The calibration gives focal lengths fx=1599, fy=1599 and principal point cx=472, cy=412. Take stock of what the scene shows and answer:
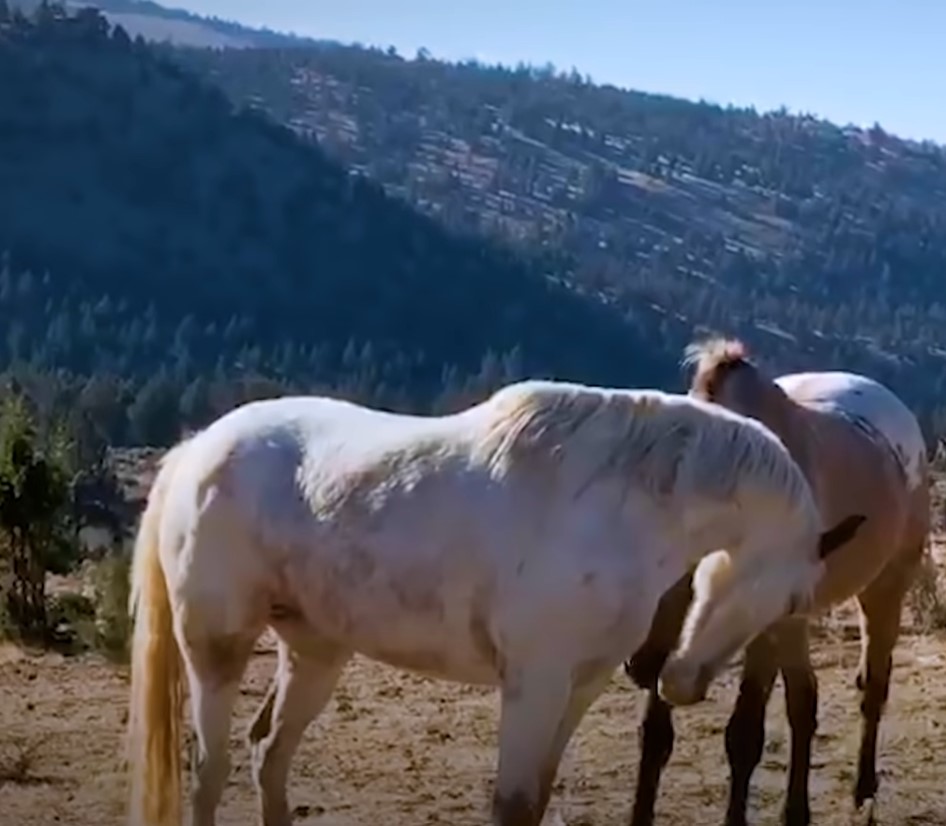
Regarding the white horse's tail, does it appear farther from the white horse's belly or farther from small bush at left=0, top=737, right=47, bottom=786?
small bush at left=0, top=737, right=47, bottom=786

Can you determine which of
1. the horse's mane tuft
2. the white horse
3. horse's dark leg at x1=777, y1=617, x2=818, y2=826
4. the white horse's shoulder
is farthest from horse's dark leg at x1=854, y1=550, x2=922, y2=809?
the white horse

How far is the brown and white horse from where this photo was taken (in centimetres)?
529

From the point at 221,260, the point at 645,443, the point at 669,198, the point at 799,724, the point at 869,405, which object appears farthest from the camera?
the point at 669,198

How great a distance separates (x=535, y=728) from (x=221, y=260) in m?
97.7

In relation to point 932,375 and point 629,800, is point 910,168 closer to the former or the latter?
point 932,375

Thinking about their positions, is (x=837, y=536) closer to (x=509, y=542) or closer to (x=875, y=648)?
(x=509, y=542)

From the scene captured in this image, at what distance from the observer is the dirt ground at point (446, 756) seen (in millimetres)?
6098

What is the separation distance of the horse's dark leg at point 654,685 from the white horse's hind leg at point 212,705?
1256 mm

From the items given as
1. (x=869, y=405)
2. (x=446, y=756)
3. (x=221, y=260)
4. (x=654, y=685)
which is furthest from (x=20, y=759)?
(x=221, y=260)

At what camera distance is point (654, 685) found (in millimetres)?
5152

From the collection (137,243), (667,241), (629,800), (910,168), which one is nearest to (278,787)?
(629,800)

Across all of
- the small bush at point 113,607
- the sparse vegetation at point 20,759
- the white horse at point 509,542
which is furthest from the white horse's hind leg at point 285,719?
the small bush at point 113,607

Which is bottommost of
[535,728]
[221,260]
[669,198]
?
[221,260]

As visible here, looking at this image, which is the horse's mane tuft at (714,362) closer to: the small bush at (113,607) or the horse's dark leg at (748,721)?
the horse's dark leg at (748,721)
